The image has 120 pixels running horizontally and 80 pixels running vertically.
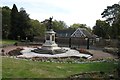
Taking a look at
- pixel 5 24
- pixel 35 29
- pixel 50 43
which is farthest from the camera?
pixel 5 24

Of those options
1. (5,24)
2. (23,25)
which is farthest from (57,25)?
(23,25)

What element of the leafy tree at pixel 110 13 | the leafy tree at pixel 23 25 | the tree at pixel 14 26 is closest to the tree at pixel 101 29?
the leafy tree at pixel 110 13

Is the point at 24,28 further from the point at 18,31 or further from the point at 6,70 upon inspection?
the point at 6,70

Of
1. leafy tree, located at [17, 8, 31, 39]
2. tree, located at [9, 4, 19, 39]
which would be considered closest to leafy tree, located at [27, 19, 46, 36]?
leafy tree, located at [17, 8, 31, 39]

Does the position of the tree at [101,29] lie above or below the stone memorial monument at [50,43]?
above

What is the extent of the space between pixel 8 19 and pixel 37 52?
116 ft

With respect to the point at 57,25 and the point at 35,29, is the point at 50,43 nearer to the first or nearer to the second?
the point at 35,29

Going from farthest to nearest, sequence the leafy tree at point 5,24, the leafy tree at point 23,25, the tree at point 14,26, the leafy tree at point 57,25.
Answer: the leafy tree at point 57,25 < the leafy tree at point 5,24 < the tree at point 14,26 < the leafy tree at point 23,25

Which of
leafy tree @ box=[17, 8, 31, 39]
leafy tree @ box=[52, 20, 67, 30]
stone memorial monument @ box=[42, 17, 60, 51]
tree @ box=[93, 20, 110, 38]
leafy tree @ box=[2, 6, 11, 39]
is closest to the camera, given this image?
stone memorial monument @ box=[42, 17, 60, 51]

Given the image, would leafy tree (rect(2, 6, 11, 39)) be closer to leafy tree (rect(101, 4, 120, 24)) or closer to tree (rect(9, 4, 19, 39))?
tree (rect(9, 4, 19, 39))

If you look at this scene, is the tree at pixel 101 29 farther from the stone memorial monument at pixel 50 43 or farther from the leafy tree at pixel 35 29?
the stone memorial monument at pixel 50 43

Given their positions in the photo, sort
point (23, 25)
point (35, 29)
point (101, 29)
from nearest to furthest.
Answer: point (23, 25) < point (35, 29) < point (101, 29)

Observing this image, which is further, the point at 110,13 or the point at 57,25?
the point at 57,25

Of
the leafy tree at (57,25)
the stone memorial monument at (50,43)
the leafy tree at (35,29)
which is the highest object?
the leafy tree at (57,25)
